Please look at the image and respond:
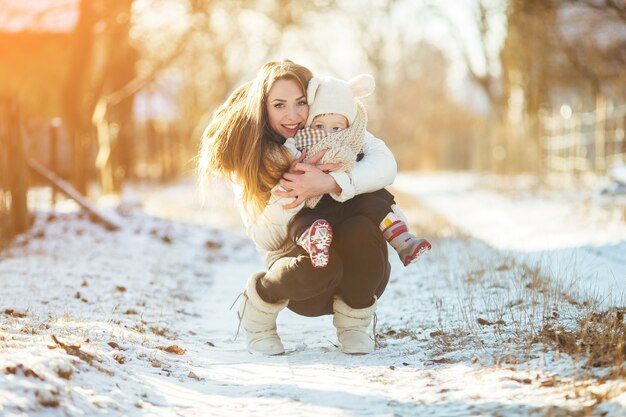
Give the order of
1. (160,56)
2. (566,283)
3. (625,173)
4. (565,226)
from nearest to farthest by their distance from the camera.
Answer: (566,283)
(565,226)
(625,173)
(160,56)

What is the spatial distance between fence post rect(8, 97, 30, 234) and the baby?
221 inches

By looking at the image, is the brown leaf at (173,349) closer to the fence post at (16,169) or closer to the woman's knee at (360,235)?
the woman's knee at (360,235)

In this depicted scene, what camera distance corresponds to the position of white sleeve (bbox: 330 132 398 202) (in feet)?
13.3

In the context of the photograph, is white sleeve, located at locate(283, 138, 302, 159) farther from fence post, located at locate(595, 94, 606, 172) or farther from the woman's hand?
fence post, located at locate(595, 94, 606, 172)

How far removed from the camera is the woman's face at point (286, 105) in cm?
424

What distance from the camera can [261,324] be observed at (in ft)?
14.4

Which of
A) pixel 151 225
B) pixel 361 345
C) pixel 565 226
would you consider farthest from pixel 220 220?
pixel 361 345

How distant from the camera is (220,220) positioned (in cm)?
1291

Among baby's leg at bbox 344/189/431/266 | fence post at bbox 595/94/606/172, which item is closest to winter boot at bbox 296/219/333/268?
baby's leg at bbox 344/189/431/266

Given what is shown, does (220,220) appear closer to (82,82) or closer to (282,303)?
(82,82)

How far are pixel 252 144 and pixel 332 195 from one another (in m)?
0.47

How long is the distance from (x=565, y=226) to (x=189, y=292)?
4.95 metres

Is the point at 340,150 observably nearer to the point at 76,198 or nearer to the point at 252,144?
the point at 252,144

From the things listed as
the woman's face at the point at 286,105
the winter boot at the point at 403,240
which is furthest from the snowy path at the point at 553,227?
the woman's face at the point at 286,105
